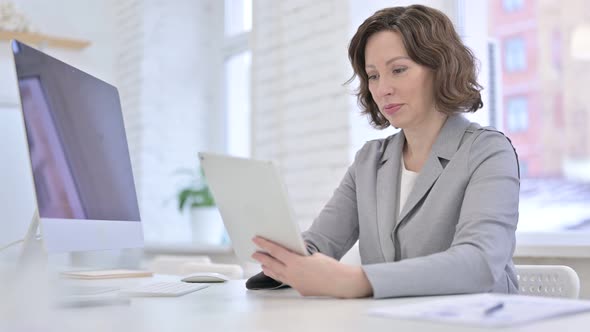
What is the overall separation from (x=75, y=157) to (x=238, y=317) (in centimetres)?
60

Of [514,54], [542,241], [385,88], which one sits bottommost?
[542,241]

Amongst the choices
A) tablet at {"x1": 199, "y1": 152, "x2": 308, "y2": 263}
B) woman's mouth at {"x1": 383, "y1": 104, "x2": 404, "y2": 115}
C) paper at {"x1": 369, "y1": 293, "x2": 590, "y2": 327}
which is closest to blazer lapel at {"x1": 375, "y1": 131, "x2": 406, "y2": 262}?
woman's mouth at {"x1": 383, "y1": 104, "x2": 404, "y2": 115}

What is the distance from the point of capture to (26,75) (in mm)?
1353

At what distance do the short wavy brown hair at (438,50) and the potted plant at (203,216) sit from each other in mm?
2912

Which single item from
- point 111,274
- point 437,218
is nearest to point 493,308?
point 437,218

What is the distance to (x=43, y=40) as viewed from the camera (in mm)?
4605

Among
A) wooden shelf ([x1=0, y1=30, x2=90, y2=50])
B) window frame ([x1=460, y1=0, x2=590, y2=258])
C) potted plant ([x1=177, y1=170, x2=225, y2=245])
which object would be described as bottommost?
potted plant ([x1=177, y1=170, x2=225, y2=245])

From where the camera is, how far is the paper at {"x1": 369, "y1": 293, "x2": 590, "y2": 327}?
89cm

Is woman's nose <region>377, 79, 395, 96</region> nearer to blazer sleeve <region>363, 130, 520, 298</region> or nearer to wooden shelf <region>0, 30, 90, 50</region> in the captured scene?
blazer sleeve <region>363, 130, 520, 298</region>

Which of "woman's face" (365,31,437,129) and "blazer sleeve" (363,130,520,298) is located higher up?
"woman's face" (365,31,437,129)

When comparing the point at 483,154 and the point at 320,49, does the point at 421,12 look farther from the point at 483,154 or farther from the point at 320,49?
the point at 320,49

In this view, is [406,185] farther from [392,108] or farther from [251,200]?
[251,200]

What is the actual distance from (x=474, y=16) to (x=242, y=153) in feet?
7.17

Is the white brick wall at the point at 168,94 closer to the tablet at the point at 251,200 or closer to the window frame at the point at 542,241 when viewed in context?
the window frame at the point at 542,241
